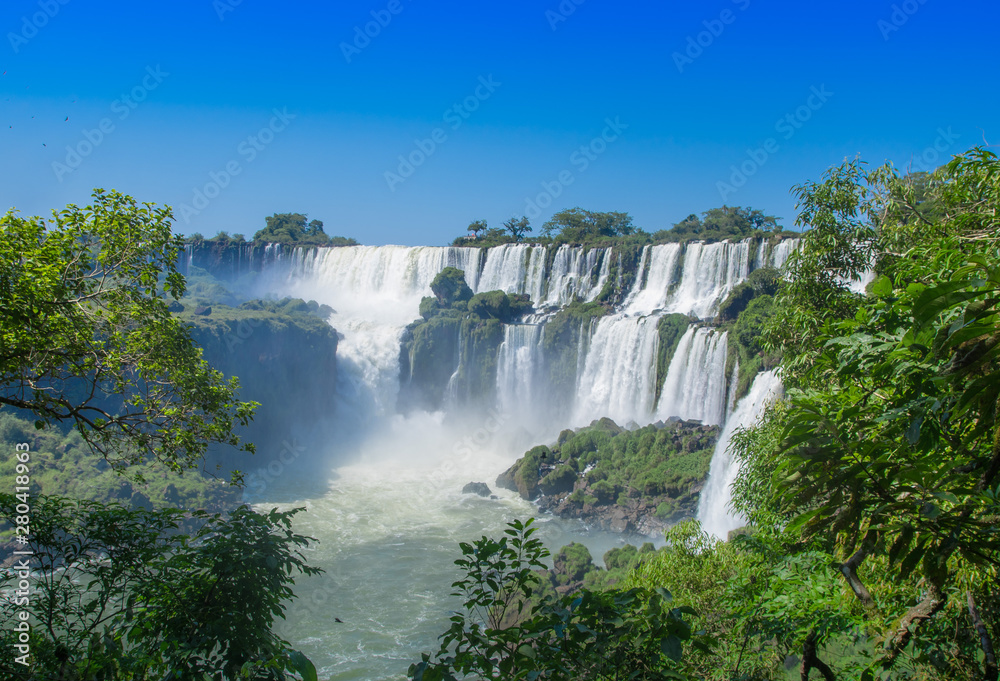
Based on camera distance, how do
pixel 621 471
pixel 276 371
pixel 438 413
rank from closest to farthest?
pixel 621 471 → pixel 276 371 → pixel 438 413

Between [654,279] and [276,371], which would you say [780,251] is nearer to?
[654,279]

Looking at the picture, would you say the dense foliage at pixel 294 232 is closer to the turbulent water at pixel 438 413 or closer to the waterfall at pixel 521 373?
the turbulent water at pixel 438 413

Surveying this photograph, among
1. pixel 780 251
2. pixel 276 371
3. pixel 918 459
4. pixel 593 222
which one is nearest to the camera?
pixel 918 459

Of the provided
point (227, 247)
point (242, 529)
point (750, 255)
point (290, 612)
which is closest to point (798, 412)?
point (242, 529)

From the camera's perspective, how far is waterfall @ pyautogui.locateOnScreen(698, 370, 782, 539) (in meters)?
15.9

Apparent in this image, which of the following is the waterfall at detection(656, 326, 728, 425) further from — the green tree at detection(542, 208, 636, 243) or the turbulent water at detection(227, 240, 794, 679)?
the green tree at detection(542, 208, 636, 243)

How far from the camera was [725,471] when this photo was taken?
1661 centimetres

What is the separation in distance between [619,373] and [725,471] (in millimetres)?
9141

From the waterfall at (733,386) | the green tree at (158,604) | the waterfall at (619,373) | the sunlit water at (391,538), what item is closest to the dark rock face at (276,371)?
the sunlit water at (391,538)

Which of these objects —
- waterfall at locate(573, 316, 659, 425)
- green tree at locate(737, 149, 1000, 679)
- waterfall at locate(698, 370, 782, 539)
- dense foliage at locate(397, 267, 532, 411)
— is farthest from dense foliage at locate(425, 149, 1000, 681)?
dense foliage at locate(397, 267, 532, 411)

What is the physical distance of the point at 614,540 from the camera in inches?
726

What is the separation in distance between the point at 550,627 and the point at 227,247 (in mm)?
47524

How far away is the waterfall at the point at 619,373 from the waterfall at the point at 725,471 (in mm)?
6239

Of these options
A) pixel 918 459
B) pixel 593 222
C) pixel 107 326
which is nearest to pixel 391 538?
pixel 107 326
